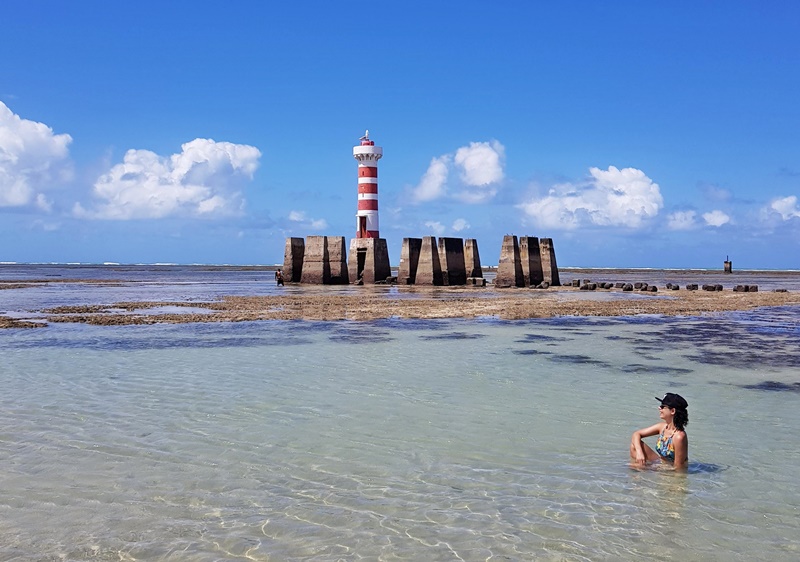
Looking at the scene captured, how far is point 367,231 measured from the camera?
43.8 m

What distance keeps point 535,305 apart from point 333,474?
19488 mm

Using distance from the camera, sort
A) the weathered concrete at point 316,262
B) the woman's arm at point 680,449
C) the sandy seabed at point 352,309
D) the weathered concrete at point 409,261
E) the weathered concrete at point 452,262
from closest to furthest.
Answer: the woman's arm at point 680,449
the sandy seabed at point 352,309
the weathered concrete at point 452,262
the weathered concrete at point 409,261
the weathered concrete at point 316,262

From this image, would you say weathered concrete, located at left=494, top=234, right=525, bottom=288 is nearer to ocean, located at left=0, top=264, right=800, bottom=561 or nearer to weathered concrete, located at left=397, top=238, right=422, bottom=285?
weathered concrete, located at left=397, top=238, right=422, bottom=285

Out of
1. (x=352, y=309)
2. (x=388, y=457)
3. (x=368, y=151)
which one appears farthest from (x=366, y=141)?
(x=388, y=457)

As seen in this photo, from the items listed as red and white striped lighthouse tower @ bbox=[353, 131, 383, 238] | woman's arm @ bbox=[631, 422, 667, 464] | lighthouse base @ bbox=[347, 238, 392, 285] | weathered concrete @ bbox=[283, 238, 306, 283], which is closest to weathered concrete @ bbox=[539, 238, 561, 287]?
lighthouse base @ bbox=[347, 238, 392, 285]

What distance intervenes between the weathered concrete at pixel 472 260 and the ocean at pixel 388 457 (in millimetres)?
29831

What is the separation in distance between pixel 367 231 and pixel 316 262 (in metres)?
4.34

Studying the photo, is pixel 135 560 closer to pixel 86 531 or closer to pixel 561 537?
pixel 86 531

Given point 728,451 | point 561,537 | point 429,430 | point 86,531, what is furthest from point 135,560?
point 728,451

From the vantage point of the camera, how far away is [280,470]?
594cm

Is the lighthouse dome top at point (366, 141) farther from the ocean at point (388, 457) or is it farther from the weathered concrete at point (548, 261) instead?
the ocean at point (388, 457)

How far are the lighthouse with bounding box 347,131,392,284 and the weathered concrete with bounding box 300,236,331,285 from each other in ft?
6.73

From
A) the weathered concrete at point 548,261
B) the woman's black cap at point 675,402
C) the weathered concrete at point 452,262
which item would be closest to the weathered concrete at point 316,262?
the weathered concrete at point 452,262

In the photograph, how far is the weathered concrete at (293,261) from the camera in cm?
4319
